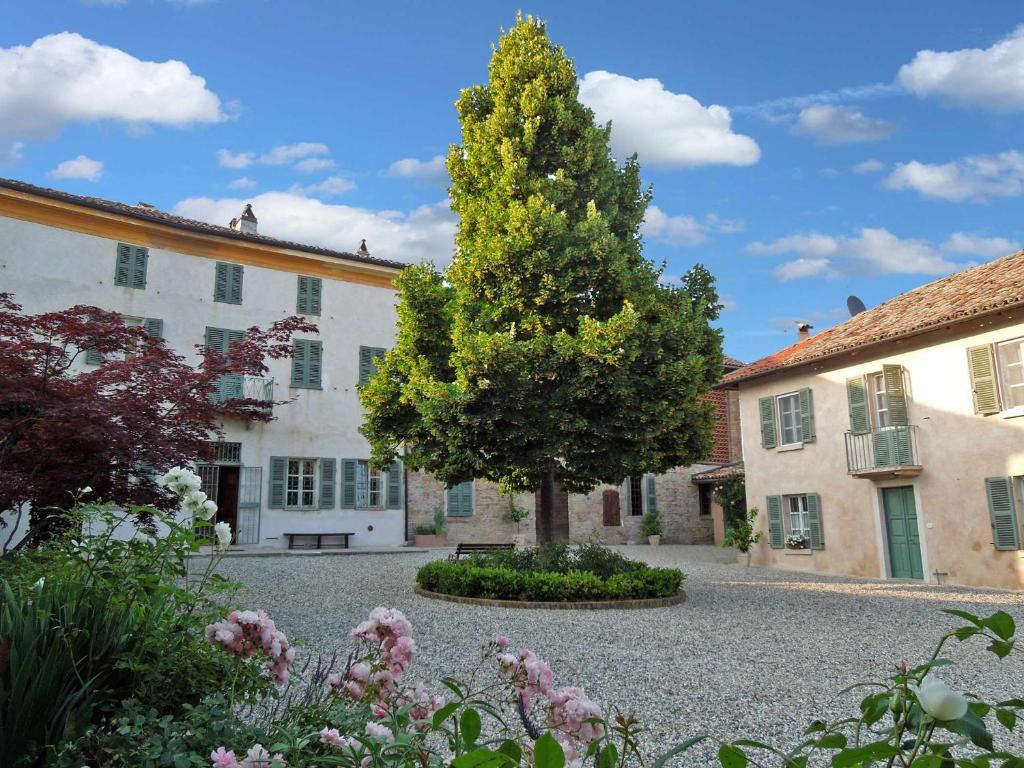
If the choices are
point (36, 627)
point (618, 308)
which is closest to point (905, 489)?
point (618, 308)

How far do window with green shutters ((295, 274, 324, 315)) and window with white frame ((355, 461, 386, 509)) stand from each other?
4.76m

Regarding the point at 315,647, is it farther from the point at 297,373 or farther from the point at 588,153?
the point at 297,373

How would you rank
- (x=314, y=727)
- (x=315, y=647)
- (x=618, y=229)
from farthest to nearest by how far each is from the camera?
(x=618, y=229) < (x=315, y=647) < (x=314, y=727)

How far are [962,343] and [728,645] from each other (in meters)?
9.59

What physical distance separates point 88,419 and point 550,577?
19.4 ft

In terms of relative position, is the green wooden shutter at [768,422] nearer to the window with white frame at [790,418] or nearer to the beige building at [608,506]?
the window with white frame at [790,418]

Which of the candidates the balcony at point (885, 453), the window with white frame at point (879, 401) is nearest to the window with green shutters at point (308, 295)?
the balcony at point (885, 453)

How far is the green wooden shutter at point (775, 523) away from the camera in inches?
706

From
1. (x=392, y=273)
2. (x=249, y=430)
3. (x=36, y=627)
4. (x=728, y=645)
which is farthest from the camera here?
(x=392, y=273)

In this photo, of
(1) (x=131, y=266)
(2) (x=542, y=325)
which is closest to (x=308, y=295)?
(1) (x=131, y=266)

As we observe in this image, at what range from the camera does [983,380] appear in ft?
44.5

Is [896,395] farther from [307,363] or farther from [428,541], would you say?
[307,363]

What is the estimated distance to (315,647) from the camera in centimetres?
684

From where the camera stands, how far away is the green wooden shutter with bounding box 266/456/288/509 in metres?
20.6
